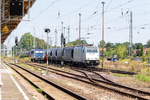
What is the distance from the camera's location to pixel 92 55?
170 ft

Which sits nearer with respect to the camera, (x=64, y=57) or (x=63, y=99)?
(x=63, y=99)

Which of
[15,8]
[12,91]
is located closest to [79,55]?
[15,8]

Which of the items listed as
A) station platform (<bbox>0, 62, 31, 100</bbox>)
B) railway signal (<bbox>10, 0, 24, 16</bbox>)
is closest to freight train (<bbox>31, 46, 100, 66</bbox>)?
station platform (<bbox>0, 62, 31, 100</bbox>)

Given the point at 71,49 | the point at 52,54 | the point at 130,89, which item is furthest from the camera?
the point at 52,54

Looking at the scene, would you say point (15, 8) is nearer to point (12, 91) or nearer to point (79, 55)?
point (12, 91)

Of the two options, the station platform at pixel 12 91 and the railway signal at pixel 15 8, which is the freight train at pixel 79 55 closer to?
the station platform at pixel 12 91

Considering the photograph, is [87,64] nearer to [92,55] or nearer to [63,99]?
[92,55]

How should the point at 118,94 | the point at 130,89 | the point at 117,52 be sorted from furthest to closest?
the point at 117,52 → the point at 130,89 → the point at 118,94

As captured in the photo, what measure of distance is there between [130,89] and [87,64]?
3058 centimetres

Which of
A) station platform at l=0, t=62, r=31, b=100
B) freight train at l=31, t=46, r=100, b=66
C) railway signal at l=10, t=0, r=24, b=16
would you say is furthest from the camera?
freight train at l=31, t=46, r=100, b=66

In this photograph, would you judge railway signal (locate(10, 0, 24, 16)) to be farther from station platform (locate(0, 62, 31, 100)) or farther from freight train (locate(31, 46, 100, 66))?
freight train (locate(31, 46, 100, 66))

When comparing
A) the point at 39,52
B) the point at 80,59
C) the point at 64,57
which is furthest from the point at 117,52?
the point at 80,59

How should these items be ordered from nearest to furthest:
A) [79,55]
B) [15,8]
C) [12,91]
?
[12,91], [15,8], [79,55]

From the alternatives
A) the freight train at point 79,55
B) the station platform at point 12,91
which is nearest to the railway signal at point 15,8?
the station platform at point 12,91
